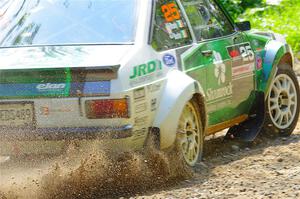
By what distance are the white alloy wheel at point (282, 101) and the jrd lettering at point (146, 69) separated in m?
2.30

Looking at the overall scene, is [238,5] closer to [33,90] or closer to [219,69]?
[219,69]

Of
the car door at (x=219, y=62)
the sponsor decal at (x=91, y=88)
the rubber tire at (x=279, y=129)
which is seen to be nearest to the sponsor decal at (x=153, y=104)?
the sponsor decal at (x=91, y=88)

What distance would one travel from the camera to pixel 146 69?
6.68 meters

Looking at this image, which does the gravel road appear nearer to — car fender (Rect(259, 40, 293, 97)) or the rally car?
the rally car

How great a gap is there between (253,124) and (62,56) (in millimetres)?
2866

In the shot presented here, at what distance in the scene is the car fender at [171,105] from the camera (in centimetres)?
672

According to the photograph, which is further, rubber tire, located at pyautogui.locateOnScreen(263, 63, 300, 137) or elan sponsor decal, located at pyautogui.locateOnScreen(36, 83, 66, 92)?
rubber tire, located at pyautogui.locateOnScreen(263, 63, 300, 137)

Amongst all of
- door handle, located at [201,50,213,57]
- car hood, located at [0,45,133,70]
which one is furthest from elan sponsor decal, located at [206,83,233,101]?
car hood, located at [0,45,133,70]

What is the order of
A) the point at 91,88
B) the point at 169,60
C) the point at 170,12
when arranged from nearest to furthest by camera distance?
1. the point at 91,88
2. the point at 169,60
3. the point at 170,12

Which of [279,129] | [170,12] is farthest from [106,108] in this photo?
[279,129]

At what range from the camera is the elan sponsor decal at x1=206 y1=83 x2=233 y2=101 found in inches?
304

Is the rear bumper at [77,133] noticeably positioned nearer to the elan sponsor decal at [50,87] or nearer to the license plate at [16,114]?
the license plate at [16,114]

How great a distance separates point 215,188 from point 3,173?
1.66 m

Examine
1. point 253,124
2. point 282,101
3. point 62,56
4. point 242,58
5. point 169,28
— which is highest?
point 169,28
